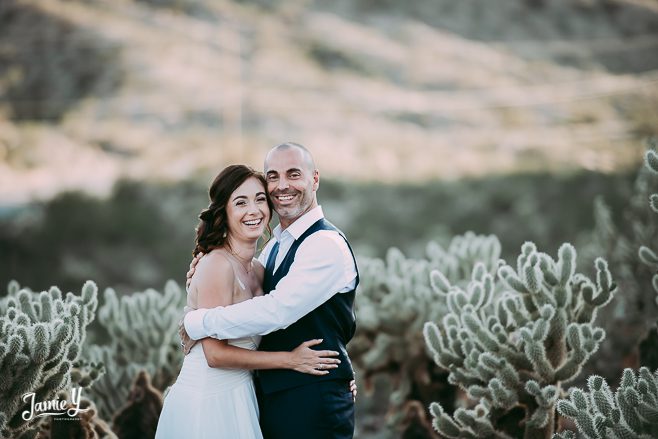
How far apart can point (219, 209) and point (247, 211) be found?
140mm

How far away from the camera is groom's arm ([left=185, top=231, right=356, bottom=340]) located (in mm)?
3121

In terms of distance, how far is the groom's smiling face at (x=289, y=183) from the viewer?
3471mm

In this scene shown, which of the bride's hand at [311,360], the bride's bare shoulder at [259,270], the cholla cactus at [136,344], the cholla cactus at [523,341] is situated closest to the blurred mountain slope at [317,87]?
the cholla cactus at [136,344]

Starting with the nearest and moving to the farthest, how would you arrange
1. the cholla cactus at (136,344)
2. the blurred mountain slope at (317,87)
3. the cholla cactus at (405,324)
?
the cholla cactus at (136,344)
the cholla cactus at (405,324)
the blurred mountain slope at (317,87)

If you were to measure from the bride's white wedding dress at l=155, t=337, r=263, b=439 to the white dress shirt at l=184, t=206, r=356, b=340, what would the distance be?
0.19m

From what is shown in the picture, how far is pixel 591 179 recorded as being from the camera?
32.8 ft

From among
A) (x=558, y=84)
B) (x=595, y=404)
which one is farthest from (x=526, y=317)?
(x=558, y=84)

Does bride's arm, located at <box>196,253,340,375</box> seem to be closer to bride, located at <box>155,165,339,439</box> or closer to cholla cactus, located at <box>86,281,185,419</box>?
bride, located at <box>155,165,339,439</box>

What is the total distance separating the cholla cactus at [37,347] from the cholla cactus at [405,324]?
1.95 metres

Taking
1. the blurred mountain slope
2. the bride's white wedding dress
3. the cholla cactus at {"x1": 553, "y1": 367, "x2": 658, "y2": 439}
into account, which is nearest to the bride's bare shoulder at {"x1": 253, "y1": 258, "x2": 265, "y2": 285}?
the bride's white wedding dress

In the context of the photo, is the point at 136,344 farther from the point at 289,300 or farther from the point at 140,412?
the point at 289,300

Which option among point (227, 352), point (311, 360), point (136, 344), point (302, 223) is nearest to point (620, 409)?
point (311, 360)

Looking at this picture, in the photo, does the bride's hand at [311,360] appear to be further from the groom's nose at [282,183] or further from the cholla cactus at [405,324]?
the cholla cactus at [405,324]

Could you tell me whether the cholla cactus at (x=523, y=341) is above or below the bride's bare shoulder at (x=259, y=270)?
below
